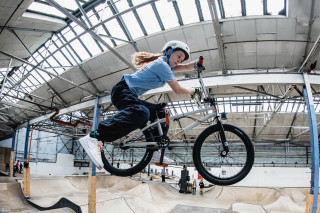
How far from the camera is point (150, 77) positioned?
254 cm

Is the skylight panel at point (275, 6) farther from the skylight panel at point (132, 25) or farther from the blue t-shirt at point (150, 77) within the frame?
the blue t-shirt at point (150, 77)

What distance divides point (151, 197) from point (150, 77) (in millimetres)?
11869

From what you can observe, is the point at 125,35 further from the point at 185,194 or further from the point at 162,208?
the point at 185,194

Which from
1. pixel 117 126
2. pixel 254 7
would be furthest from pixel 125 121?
pixel 254 7

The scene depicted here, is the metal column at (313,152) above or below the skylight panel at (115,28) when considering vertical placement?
below

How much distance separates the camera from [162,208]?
11.1 metres

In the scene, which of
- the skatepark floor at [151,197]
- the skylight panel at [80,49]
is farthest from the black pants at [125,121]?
the skylight panel at [80,49]

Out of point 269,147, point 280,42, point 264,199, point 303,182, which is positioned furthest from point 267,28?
point 269,147

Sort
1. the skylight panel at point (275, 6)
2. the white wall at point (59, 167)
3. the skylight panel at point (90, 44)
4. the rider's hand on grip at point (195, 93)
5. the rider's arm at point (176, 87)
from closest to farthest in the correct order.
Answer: the rider's arm at point (176, 87) < the rider's hand on grip at point (195, 93) < the skylight panel at point (275, 6) < the skylight panel at point (90, 44) < the white wall at point (59, 167)

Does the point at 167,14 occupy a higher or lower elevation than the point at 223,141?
higher

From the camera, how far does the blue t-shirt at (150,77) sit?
2.40m

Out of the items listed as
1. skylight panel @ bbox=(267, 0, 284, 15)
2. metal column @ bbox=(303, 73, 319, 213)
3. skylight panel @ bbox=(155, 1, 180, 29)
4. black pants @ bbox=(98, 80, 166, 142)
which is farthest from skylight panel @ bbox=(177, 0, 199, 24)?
black pants @ bbox=(98, 80, 166, 142)

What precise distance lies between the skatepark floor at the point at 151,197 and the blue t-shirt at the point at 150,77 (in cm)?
665

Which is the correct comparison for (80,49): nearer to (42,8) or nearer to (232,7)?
(42,8)
